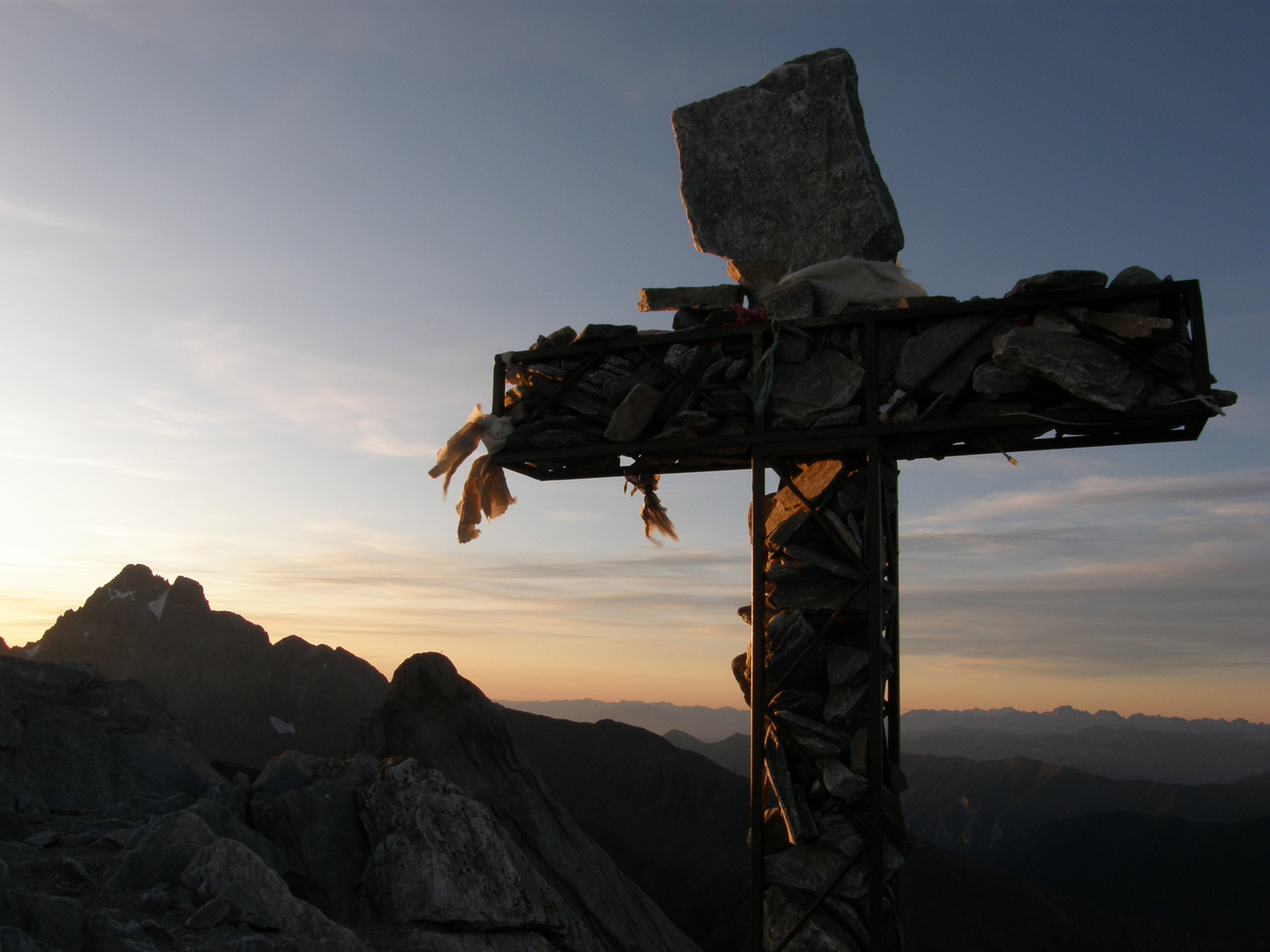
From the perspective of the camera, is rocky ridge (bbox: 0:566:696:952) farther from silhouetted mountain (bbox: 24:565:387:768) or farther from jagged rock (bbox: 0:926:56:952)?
silhouetted mountain (bbox: 24:565:387:768)

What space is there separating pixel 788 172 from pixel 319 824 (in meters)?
8.61

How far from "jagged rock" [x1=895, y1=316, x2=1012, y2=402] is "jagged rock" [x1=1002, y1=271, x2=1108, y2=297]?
1.35 ft

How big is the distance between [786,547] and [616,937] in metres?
16.4

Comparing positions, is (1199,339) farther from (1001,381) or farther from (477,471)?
(477,471)

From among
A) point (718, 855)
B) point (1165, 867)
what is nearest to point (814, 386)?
point (718, 855)

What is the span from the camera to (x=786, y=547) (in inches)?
341

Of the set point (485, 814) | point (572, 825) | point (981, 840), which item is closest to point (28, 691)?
point (485, 814)

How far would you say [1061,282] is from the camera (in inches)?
321

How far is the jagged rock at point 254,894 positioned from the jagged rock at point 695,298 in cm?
657

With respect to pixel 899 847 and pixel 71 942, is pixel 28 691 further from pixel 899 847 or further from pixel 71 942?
pixel 899 847

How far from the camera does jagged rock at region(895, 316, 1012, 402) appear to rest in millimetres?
8312

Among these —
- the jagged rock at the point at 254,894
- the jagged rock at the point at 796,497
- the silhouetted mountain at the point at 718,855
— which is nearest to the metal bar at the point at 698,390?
the jagged rock at the point at 796,497

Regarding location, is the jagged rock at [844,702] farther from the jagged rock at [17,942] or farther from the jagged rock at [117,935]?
the jagged rock at [17,942]

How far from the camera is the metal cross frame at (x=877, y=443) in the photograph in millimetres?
7730
